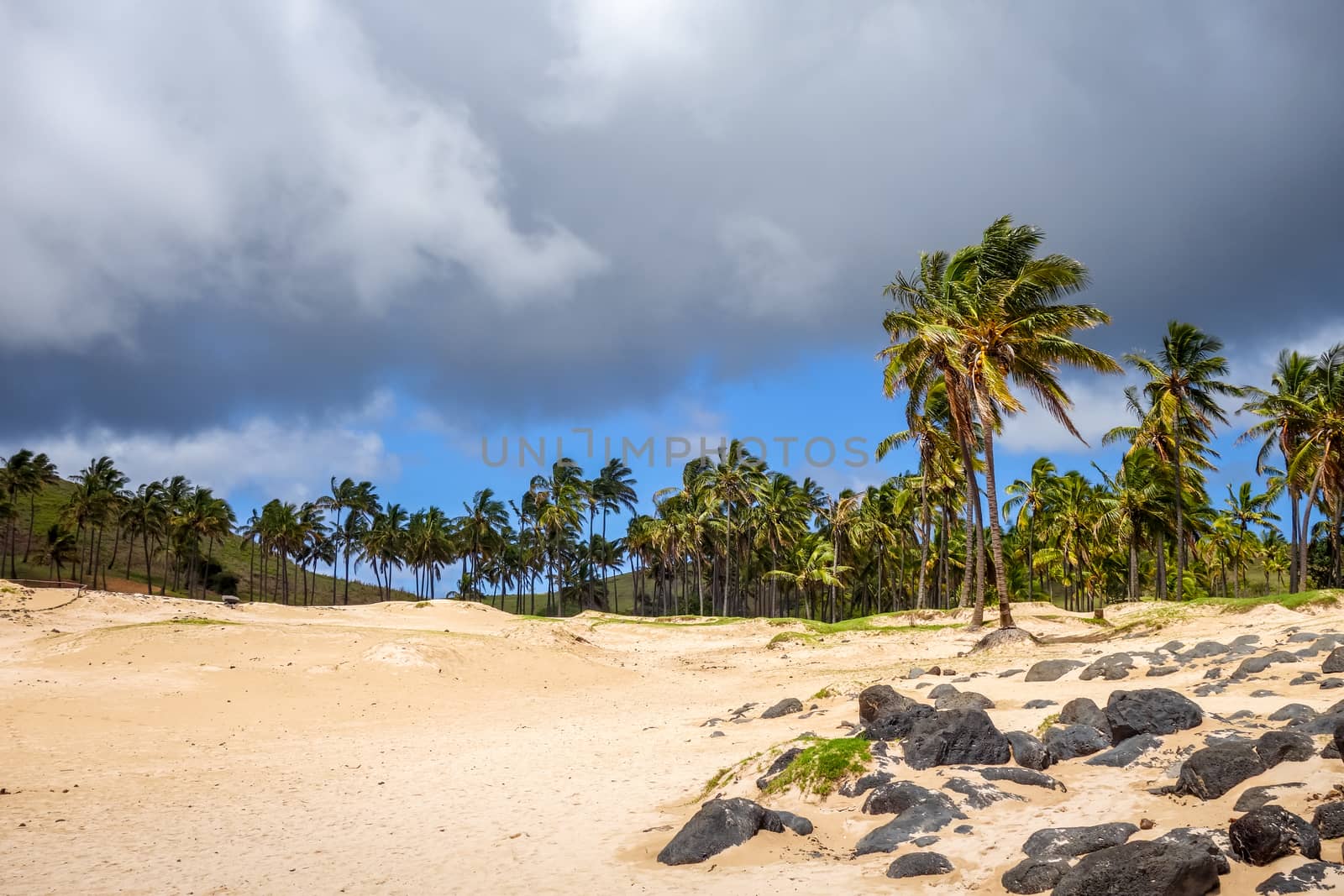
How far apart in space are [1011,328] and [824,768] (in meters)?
20.8

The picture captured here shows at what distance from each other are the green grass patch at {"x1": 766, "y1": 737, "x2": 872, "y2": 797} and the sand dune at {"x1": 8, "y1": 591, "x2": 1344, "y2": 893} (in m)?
0.29

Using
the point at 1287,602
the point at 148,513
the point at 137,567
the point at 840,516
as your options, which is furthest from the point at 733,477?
the point at 137,567

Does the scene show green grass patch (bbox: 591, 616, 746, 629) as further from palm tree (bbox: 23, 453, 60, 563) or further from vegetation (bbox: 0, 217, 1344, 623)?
palm tree (bbox: 23, 453, 60, 563)

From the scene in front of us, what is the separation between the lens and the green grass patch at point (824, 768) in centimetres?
937

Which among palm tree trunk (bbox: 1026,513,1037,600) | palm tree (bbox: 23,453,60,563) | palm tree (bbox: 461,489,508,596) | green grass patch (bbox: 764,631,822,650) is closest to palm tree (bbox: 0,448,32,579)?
palm tree (bbox: 23,453,60,563)

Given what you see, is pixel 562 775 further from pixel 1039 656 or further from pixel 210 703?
pixel 1039 656

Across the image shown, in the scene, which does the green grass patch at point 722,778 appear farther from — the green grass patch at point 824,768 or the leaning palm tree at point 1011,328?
the leaning palm tree at point 1011,328

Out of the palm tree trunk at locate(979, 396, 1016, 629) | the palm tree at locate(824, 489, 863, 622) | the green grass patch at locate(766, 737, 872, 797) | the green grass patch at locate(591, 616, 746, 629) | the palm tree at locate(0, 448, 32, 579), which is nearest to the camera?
the green grass patch at locate(766, 737, 872, 797)

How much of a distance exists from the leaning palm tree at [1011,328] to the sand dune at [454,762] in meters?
7.66

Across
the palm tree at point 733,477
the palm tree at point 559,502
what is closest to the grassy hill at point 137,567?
the palm tree at point 559,502

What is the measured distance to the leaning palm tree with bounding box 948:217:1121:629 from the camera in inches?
1014

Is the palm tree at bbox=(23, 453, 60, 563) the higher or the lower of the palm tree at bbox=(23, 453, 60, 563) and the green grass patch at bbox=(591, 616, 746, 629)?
the higher

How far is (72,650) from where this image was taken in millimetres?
23891

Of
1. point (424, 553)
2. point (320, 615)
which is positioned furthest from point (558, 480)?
point (320, 615)
